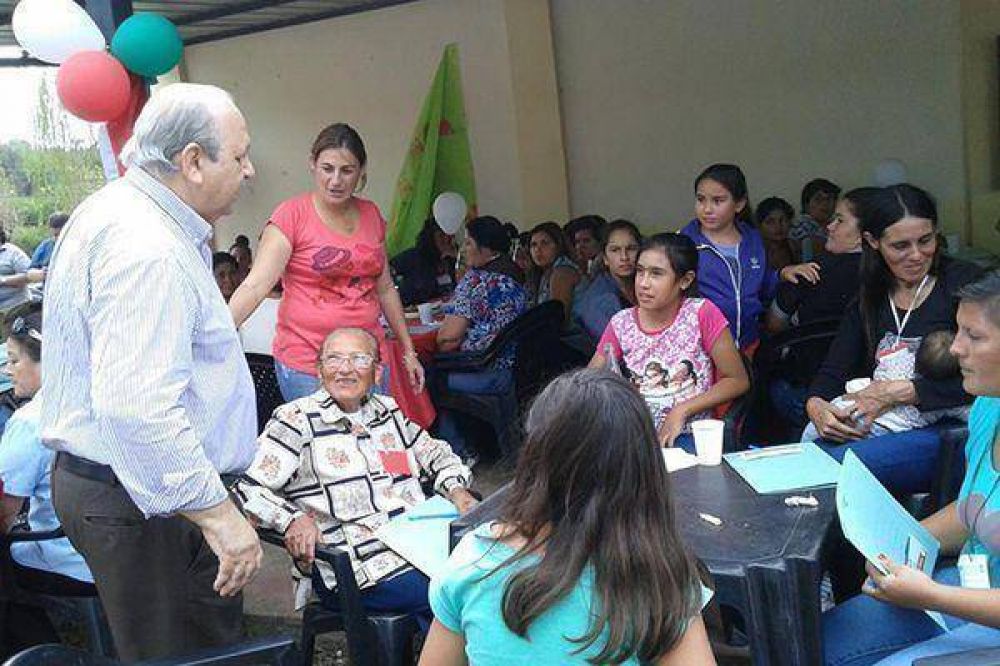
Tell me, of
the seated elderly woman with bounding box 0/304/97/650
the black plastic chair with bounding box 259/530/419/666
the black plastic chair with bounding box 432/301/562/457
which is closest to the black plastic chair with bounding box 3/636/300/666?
the black plastic chair with bounding box 259/530/419/666

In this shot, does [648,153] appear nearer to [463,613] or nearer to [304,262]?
[304,262]

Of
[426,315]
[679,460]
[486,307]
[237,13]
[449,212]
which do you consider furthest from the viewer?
[237,13]

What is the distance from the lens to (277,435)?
285 centimetres

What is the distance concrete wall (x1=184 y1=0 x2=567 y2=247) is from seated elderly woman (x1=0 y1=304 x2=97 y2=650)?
5258 millimetres

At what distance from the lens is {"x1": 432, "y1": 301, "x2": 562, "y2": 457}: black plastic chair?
184 inches

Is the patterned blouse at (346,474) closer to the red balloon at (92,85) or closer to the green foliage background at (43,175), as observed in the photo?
the red balloon at (92,85)

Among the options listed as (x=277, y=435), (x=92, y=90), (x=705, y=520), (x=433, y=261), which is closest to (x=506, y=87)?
(x=433, y=261)

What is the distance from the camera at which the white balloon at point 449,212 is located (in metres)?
7.69

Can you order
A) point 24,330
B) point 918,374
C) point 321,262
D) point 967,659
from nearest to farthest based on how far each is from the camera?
point 967,659 < point 918,374 < point 24,330 < point 321,262

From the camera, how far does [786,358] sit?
406cm

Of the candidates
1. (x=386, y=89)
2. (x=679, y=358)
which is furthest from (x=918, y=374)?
(x=386, y=89)

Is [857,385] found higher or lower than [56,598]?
higher

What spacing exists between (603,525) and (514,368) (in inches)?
127

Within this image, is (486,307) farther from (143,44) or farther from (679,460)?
(679,460)
